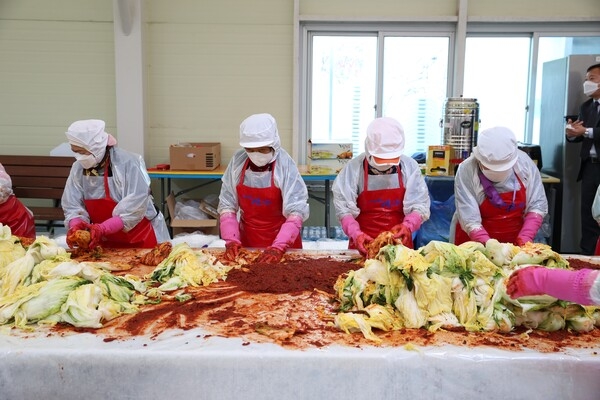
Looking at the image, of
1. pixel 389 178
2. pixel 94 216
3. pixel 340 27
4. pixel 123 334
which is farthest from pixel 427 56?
pixel 123 334

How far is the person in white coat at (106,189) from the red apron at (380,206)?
1.56 meters

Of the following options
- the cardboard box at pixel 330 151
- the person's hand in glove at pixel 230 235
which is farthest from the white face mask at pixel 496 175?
the cardboard box at pixel 330 151

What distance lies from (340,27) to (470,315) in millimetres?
5818

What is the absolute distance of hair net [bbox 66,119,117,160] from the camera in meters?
3.80

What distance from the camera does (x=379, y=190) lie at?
3.89 metres

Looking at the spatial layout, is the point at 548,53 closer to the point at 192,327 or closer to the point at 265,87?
the point at 265,87

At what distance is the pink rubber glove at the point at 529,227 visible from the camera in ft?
12.2

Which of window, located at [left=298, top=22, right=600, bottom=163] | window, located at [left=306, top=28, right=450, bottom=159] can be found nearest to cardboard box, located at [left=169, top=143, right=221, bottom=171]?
window, located at [left=298, top=22, right=600, bottom=163]

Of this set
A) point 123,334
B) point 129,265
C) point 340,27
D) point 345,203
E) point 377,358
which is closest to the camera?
point 377,358

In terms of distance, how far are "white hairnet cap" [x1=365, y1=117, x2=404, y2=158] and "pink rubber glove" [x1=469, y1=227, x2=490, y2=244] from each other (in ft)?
2.41

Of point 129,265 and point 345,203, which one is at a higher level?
point 345,203

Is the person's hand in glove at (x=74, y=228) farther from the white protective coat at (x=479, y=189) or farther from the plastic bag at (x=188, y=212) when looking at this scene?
the plastic bag at (x=188, y=212)

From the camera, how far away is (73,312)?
95.3 inches

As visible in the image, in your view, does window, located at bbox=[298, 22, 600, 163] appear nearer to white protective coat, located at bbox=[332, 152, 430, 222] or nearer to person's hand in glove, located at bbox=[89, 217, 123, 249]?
white protective coat, located at bbox=[332, 152, 430, 222]
